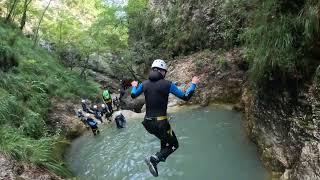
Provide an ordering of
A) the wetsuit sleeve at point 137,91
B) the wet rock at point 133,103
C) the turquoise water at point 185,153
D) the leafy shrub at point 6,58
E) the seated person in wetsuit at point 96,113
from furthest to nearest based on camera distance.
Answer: the wet rock at point 133,103
the seated person in wetsuit at point 96,113
the leafy shrub at point 6,58
the turquoise water at point 185,153
the wetsuit sleeve at point 137,91

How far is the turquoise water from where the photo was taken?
27.1 ft

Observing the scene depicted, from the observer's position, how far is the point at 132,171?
8828mm

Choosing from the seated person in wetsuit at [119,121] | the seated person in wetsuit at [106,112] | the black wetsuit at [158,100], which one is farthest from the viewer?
the seated person in wetsuit at [106,112]

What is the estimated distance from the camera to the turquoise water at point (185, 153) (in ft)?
27.1

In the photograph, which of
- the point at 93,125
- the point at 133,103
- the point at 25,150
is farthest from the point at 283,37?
the point at 133,103

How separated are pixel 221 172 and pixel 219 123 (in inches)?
176

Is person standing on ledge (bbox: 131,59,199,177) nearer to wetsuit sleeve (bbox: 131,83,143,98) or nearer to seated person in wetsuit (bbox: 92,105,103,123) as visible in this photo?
wetsuit sleeve (bbox: 131,83,143,98)

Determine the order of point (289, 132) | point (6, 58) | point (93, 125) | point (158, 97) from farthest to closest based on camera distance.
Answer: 1. point (93, 125)
2. point (6, 58)
3. point (289, 132)
4. point (158, 97)

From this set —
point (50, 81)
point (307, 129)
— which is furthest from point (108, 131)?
point (307, 129)

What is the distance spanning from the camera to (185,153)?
379 inches

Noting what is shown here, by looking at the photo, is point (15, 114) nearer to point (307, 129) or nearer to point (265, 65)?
point (265, 65)

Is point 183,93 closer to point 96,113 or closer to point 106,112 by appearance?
point 96,113

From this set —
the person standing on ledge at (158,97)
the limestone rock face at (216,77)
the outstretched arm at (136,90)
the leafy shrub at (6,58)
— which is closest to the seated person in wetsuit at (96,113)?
the limestone rock face at (216,77)

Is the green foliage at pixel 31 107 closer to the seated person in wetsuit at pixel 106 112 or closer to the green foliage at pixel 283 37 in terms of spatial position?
the seated person in wetsuit at pixel 106 112
